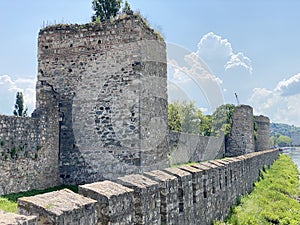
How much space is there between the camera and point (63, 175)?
499 inches

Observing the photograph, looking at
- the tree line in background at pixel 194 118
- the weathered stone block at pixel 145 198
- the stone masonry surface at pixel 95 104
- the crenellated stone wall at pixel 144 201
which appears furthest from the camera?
the tree line in background at pixel 194 118

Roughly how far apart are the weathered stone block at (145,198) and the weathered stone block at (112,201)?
0.26 meters

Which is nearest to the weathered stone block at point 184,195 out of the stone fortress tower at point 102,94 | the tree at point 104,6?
the stone fortress tower at point 102,94

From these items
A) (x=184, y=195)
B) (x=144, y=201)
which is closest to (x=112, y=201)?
(x=144, y=201)

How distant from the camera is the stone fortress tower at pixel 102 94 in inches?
480

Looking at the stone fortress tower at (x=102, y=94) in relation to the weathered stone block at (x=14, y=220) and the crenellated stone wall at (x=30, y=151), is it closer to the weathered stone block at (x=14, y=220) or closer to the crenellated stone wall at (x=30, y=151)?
the crenellated stone wall at (x=30, y=151)

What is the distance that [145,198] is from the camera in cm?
559

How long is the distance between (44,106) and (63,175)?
240 centimetres

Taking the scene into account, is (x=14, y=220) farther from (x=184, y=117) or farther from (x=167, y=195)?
(x=184, y=117)

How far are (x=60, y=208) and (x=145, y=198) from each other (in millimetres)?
1938

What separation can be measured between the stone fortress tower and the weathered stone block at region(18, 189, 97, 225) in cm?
768

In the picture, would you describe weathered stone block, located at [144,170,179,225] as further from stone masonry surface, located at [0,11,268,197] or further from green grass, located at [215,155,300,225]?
stone masonry surface, located at [0,11,268,197]

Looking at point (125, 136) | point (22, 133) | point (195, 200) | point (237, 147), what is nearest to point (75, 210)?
point (195, 200)

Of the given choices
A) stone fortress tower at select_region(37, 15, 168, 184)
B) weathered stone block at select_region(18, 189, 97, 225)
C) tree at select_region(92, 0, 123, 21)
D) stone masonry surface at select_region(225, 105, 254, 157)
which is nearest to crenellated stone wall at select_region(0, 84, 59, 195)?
stone fortress tower at select_region(37, 15, 168, 184)
